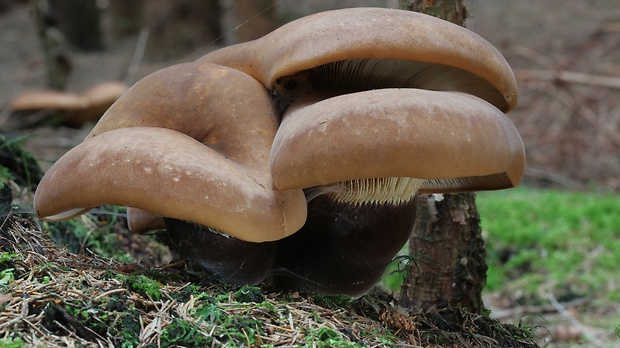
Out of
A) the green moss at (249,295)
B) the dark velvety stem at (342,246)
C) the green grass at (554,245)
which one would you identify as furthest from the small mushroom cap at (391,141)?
the green grass at (554,245)

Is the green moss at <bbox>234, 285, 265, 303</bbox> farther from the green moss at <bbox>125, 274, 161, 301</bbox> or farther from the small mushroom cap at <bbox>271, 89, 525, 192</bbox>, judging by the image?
the small mushroom cap at <bbox>271, 89, 525, 192</bbox>

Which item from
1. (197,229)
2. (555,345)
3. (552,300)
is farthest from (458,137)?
(552,300)

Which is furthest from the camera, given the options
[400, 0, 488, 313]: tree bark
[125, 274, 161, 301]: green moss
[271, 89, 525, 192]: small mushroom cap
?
[400, 0, 488, 313]: tree bark

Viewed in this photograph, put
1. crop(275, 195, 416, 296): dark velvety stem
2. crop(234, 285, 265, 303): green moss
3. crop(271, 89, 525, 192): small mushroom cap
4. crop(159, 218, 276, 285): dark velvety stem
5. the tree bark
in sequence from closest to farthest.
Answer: crop(271, 89, 525, 192): small mushroom cap, crop(234, 285, 265, 303): green moss, crop(159, 218, 276, 285): dark velvety stem, crop(275, 195, 416, 296): dark velvety stem, the tree bark

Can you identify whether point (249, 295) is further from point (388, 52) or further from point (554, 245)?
point (554, 245)

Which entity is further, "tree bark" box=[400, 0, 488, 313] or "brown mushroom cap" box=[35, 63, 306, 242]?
"tree bark" box=[400, 0, 488, 313]

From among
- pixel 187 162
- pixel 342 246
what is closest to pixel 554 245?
pixel 342 246

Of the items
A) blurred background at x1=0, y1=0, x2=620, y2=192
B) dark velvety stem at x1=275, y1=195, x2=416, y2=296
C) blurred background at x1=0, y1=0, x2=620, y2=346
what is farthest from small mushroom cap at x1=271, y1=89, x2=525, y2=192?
blurred background at x1=0, y1=0, x2=620, y2=192
